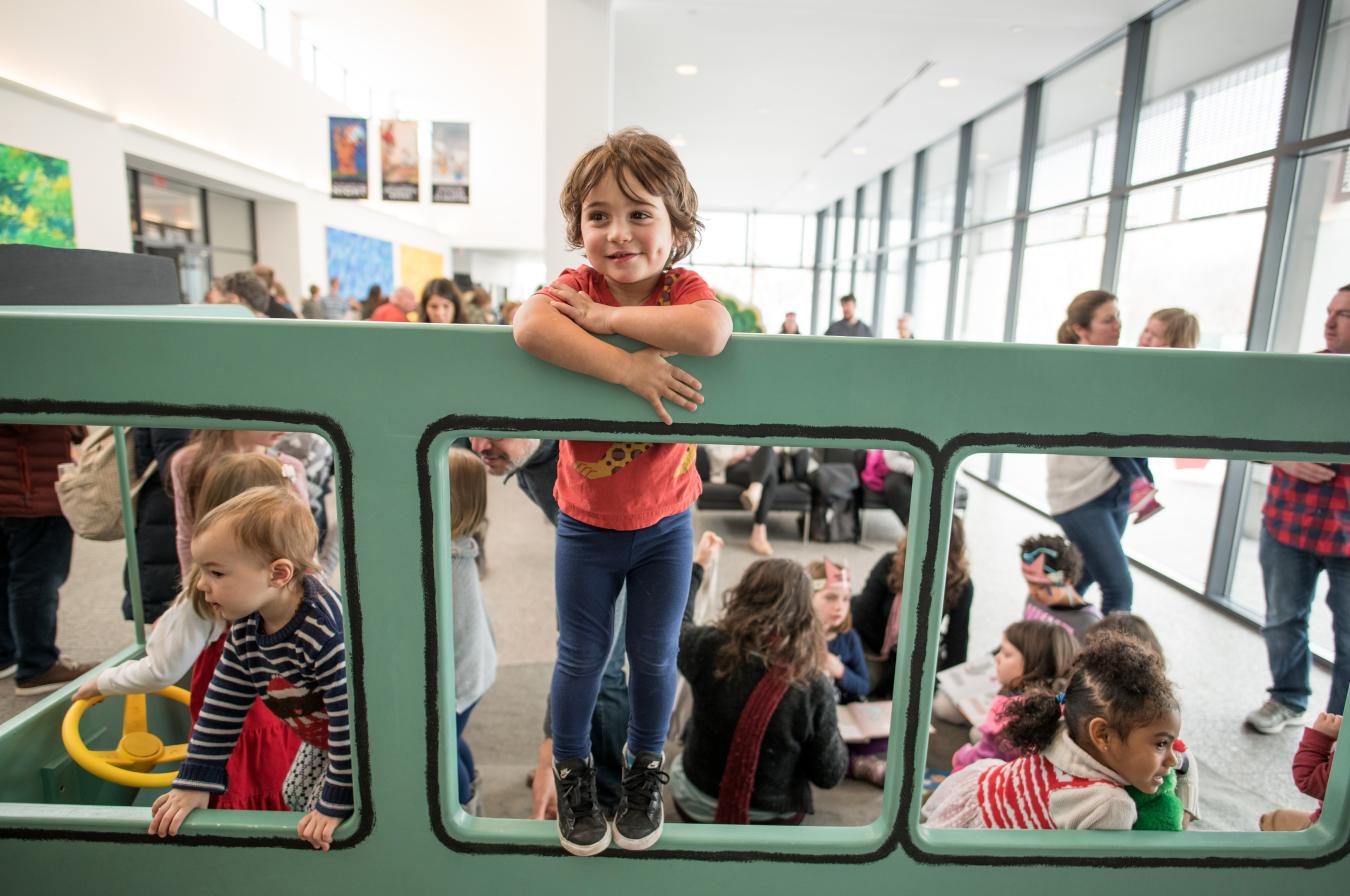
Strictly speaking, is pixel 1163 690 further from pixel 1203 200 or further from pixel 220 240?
pixel 220 240

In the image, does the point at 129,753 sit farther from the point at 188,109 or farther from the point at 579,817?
the point at 188,109

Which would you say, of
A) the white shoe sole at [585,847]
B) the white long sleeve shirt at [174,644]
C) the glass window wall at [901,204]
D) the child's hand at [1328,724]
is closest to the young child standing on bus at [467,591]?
the white long sleeve shirt at [174,644]

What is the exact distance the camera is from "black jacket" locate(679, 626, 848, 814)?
1974 millimetres

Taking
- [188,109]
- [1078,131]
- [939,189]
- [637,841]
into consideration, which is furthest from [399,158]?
[637,841]

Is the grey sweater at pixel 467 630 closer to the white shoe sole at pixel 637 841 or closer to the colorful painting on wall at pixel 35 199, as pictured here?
the white shoe sole at pixel 637 841

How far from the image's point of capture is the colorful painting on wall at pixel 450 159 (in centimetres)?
859

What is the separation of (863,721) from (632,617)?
5.28 feet

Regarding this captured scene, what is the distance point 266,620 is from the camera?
1276 millimetres

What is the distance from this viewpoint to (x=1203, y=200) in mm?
4727

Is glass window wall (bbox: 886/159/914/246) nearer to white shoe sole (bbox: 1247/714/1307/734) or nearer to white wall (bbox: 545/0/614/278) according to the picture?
white wall (bbox: 545/0/614/278)

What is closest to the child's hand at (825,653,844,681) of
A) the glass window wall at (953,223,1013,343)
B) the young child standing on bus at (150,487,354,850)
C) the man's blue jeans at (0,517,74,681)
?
the young child standing on bus at (150,487,354,850)

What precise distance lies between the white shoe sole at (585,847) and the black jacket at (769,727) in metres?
1.00

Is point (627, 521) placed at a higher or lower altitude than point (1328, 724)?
higher

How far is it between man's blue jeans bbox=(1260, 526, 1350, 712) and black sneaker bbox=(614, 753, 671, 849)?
285 cm
